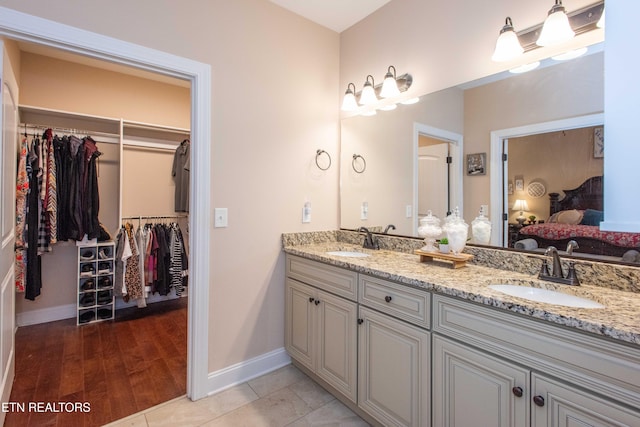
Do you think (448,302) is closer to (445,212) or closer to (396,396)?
(396,396)

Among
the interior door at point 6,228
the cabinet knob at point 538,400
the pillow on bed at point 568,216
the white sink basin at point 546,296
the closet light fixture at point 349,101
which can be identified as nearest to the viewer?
the cabinet knob at point 538,400

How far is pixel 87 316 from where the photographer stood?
10.3 ft

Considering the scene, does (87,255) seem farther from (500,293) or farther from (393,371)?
(500,293)

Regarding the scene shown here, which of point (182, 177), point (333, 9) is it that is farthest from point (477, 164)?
point (182, 177)

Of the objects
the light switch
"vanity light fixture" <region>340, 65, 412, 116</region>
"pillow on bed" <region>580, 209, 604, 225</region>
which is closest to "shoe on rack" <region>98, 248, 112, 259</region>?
the light switch

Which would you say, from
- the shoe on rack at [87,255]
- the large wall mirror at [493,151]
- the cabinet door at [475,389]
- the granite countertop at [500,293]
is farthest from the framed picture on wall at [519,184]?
the shoe on rack at [87,255]

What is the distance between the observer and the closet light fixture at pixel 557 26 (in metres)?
1.38

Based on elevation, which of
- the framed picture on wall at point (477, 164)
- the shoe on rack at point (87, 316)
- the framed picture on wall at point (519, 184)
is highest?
the framed picture on wall at point (477, 164)

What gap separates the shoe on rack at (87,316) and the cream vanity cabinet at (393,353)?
290 cm

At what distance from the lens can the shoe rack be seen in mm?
3080

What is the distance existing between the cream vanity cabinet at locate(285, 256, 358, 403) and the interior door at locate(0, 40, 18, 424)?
1.58 m

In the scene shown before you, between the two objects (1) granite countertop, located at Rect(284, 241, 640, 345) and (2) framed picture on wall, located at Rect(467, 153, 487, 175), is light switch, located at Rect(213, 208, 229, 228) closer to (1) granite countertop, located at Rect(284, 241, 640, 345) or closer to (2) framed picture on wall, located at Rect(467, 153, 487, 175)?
(1) granite countertop, located at Rect(284, 241, 640, 345)

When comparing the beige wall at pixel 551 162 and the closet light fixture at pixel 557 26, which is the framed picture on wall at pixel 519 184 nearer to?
the beige wall at pixel 551 162

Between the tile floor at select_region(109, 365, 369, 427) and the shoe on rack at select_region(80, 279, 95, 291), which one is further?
the shoe on rack at select_region(80, 279, 95, 291)
